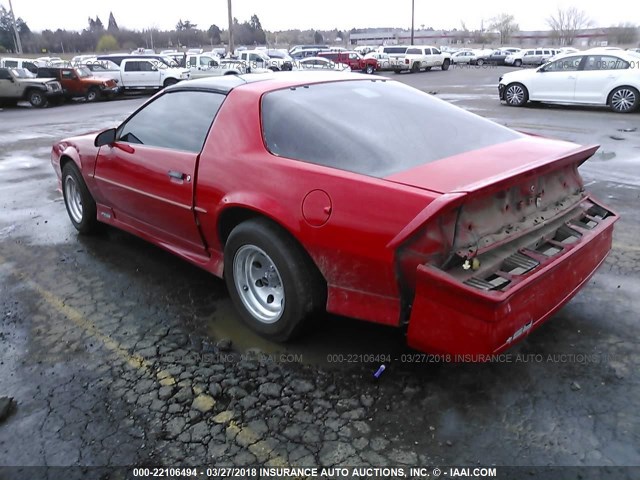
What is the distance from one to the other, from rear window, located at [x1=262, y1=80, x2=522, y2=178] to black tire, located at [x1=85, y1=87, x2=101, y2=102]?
21.9m

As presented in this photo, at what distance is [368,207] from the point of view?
8.45 feet

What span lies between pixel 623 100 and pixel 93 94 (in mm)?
19788

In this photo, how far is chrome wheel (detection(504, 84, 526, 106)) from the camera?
15.4m

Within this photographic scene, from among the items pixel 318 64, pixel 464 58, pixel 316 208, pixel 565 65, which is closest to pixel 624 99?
pixel 565 65

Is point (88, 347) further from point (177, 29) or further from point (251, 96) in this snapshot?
point (177, 29)

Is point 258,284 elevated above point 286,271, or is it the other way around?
point 286,271

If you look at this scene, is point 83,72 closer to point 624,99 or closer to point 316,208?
point 624,99

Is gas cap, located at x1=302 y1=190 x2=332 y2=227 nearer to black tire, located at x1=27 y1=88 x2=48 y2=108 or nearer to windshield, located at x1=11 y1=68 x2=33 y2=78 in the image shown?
black tire, located at x1=27 y1=88 x2=48 y2=108

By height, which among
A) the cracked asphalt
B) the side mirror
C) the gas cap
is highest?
the side mirror

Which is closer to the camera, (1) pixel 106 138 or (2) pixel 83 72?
(1) pixel 106 138

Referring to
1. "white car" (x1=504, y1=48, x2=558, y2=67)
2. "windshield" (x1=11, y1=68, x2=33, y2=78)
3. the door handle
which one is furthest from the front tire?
"white car" (x1=504, y1=48, x2=558, y2=67)

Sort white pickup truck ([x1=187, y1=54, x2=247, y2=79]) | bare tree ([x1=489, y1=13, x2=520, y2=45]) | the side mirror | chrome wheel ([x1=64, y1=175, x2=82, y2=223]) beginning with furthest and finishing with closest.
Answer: bare tree ([x1=489, y1=13, x2=520, y2=45]), white pickup truck ([x1=187, y1=54, x2=247, y2=79]), chrome wheel ([x1=64, y1=175, x2=82, y2=223]), the side mirror

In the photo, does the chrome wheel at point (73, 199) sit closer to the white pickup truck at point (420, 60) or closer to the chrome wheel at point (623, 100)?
the chrome wheel at point (623, 100)

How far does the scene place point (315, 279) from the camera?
2.97 m
